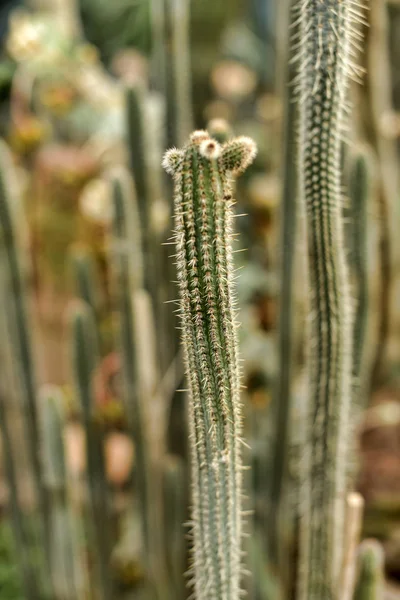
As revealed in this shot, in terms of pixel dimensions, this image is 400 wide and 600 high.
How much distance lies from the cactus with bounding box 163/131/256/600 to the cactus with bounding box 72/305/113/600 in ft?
2.40

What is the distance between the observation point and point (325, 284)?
0.90m

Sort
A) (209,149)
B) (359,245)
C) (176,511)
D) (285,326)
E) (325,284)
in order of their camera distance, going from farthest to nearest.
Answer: (176,511) → (285,326) → (359,245) → (325,284) → (209,149)

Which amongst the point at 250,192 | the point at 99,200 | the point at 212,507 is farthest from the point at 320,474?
the point at 250,192

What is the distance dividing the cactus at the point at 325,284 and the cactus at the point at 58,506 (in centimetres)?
50

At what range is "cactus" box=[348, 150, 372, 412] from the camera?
1177 millimetres

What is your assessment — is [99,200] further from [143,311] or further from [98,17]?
[98,17]

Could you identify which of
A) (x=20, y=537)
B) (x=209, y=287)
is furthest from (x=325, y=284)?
(x=20, y=537)

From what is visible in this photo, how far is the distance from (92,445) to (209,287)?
98 cm

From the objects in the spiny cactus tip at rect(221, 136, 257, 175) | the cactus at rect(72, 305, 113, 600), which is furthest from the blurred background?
the spiny cactus tip at rect(221, 136, 257, 175)

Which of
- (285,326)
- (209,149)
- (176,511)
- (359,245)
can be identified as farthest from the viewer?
(176,511)

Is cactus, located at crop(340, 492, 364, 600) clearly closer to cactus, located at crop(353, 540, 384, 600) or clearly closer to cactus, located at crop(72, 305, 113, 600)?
cactus, located at crop(353, 540, 384, 600)

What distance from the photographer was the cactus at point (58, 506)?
1296 millimetres

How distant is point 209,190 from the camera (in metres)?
0.62

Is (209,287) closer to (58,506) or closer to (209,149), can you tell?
(209,149)
